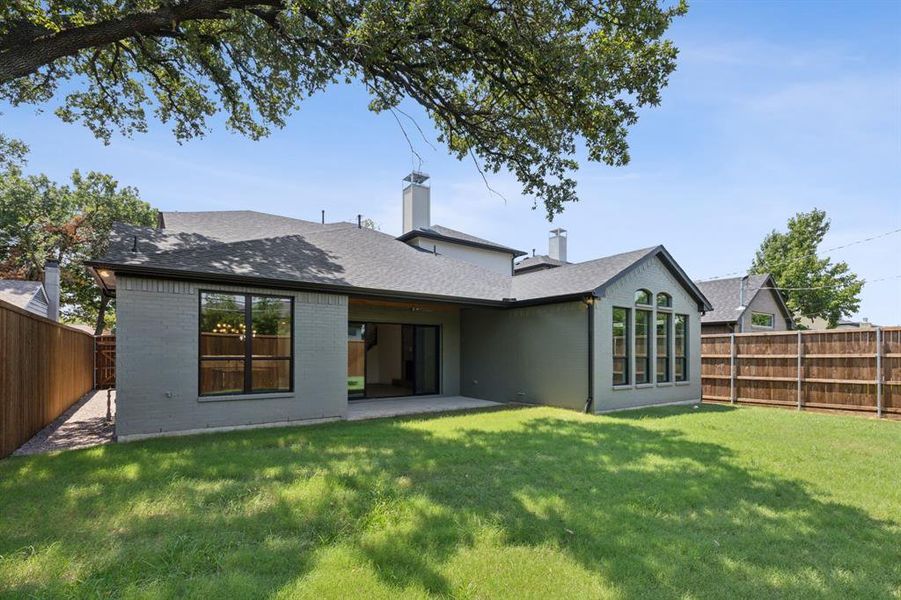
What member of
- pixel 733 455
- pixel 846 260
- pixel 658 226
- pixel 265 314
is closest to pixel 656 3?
pixel 733 455

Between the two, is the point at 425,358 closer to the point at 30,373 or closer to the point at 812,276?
the point at 30,373

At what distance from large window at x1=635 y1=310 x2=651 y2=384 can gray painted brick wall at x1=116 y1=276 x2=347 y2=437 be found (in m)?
8.25

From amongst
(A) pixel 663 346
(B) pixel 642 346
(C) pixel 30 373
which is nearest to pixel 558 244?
(A) pixel 663 346

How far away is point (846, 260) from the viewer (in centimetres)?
2595

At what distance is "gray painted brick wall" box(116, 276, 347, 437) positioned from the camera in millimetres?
7160

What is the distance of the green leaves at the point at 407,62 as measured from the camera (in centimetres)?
638

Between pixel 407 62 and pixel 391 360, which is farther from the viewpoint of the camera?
pixel 391 360

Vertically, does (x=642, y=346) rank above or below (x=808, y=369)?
above

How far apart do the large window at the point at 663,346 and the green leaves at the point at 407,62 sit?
18.2 feet

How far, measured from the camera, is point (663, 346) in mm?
12406

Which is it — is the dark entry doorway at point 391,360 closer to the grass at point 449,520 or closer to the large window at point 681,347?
the grass at point 449,520

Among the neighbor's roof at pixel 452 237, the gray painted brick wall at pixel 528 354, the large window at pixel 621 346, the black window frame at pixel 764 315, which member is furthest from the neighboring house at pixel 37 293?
the black window frame at pixel 764 315

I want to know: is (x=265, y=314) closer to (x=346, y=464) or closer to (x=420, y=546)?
(x=346, y=464)

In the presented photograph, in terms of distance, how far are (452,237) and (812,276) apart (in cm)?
2350
